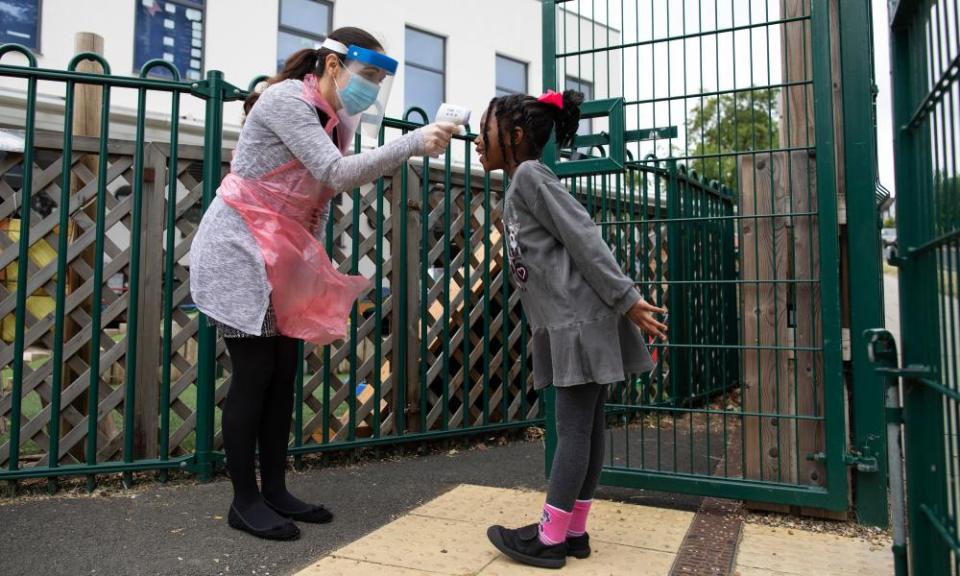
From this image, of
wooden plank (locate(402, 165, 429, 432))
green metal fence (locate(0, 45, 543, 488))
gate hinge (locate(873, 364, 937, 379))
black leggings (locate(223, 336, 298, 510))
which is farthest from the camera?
wooden plank (locate(402, 165, 429, 432))

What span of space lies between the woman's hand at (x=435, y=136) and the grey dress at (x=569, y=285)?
0.86 ft

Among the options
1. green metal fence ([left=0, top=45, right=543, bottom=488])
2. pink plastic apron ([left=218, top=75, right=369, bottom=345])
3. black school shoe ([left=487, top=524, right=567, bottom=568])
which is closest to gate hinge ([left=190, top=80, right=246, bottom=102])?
green metal fence ([left=0, top=45, right=543, bottom=488])

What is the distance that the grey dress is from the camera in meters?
2.13

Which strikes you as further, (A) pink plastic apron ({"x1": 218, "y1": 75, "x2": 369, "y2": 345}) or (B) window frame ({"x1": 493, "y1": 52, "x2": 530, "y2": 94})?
(B) window frame ({"x1": 493, "y1": 52, "x2": 530, "y2": 94})

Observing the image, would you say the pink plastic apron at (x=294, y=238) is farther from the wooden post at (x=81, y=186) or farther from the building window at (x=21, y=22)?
the building window at (x=21, y=22)

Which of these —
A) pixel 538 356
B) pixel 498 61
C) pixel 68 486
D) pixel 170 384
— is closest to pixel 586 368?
pixel 538 356

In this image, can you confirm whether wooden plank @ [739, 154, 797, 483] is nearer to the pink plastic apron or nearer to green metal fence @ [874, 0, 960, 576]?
green metal fence @ [874, 0, 960, 576]

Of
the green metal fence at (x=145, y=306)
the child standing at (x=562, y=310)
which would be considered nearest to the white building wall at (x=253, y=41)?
the green metal fence at (x=145, y=306)

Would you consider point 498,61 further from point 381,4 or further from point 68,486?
point 68,486

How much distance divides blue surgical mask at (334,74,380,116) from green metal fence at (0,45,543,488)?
1.02m

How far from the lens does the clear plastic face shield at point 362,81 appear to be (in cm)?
236

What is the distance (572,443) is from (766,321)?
114cm

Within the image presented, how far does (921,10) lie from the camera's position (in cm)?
154

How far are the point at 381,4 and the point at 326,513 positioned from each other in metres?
11.4
